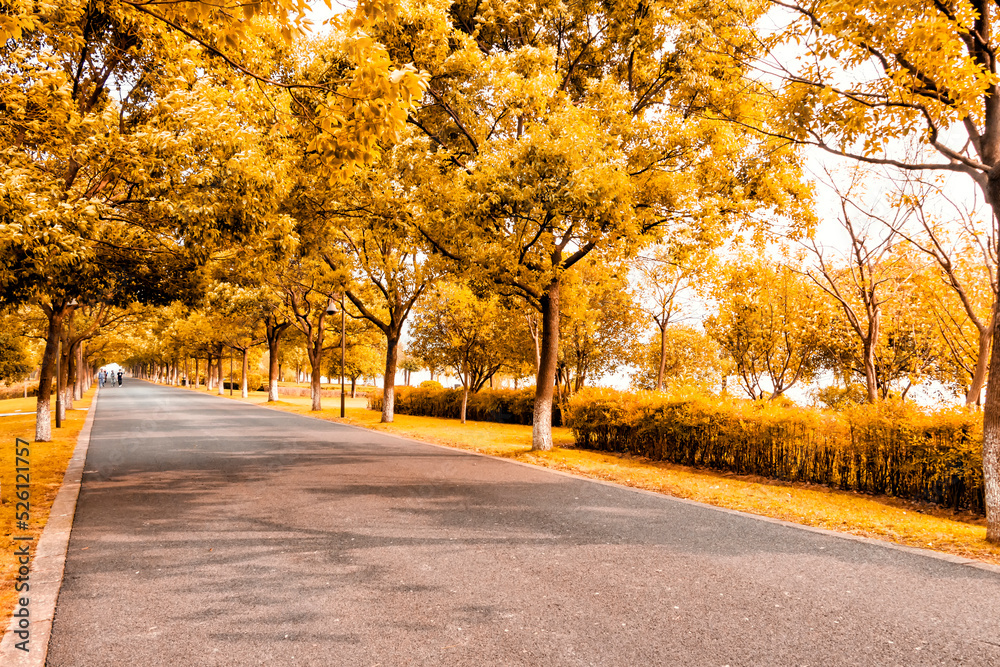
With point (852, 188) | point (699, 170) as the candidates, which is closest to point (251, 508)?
point (699, 170)

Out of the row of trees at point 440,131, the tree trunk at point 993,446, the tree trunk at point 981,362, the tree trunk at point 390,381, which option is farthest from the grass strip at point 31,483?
the tree trunk at point 981,362

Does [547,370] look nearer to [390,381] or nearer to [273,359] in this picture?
[390,381]

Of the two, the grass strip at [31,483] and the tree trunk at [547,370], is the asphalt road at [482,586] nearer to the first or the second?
the grass strip at [31,483]

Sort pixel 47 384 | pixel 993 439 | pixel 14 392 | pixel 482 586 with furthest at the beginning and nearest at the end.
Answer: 1. pixel 14 392
2. pixel 47 384
3. pixel 993 439
4. pixel 482 586

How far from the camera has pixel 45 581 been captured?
4.51 metres

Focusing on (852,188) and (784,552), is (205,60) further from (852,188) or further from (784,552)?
(852,188)

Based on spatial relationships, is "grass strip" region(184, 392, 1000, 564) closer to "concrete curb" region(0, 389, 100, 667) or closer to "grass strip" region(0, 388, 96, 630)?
"concrete curb" region(0, 389, 100, 667)

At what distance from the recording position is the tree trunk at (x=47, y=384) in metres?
13.5

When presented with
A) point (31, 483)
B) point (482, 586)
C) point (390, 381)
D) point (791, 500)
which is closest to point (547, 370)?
point (791, 500)

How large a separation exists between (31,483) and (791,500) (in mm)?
11504

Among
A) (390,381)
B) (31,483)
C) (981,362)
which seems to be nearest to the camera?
(31,483)

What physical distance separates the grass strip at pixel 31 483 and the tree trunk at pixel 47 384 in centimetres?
33

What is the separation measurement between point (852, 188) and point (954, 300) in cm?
690

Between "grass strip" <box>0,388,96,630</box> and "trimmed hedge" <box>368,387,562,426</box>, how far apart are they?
13.8 meters
